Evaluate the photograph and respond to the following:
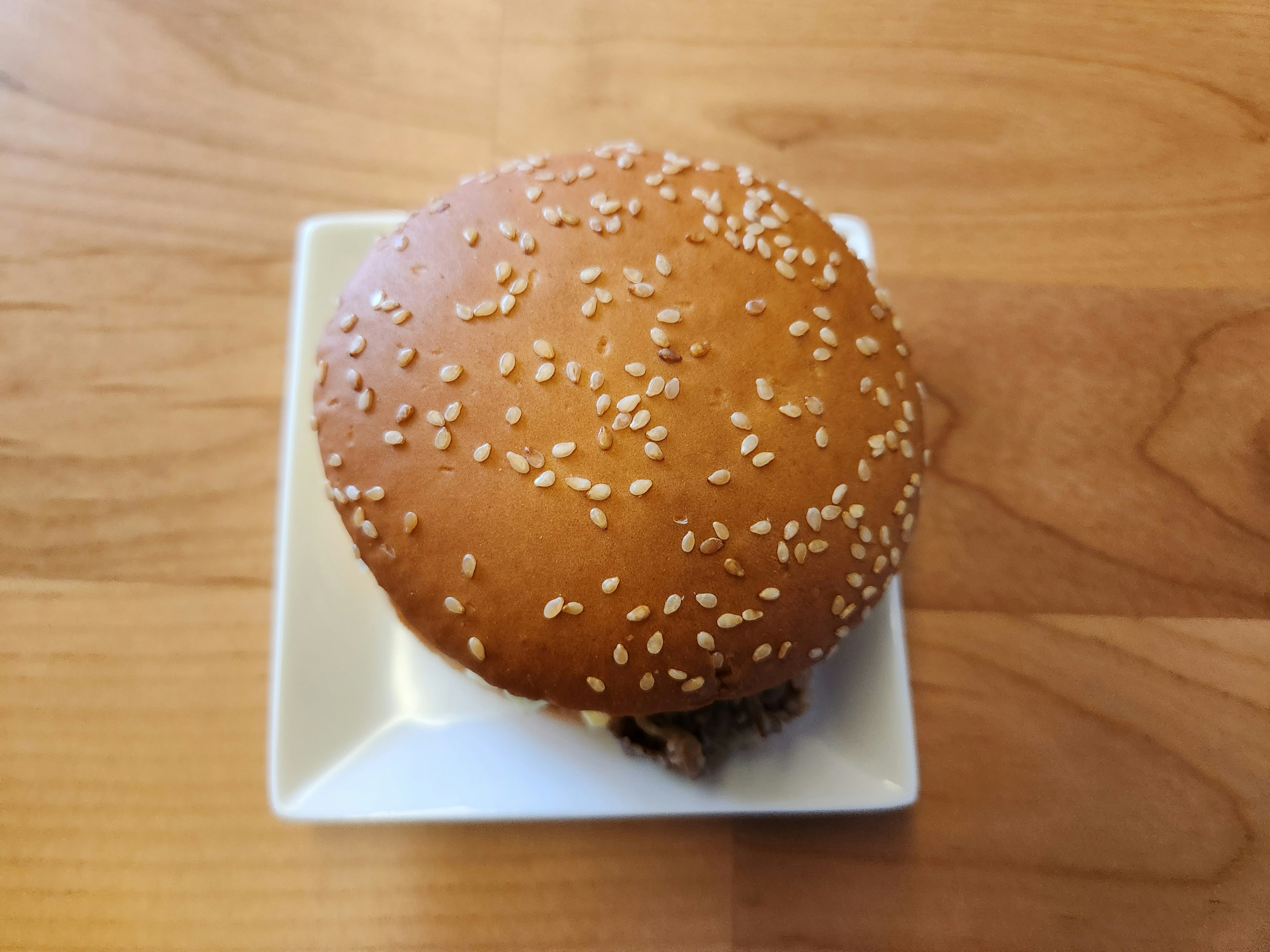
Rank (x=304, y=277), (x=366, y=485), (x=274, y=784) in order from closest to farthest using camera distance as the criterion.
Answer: (x=366, y=485) → (x=274, y=784) → (x=304, y=277)

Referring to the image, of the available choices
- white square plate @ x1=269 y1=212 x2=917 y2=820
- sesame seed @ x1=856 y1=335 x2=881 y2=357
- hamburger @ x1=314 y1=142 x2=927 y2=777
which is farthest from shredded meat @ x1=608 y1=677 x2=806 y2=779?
sesame seed @ x1=856 y1=335 x2=881 y2=357

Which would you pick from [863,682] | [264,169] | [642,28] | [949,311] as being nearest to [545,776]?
[863,682]

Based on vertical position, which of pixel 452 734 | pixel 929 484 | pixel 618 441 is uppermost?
pixel 618 441

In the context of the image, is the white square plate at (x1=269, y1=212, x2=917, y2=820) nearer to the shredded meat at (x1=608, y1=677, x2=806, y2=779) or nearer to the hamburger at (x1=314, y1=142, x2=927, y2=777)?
the shredded meat at (x1=608, y1=677, x2=806, y2=779)

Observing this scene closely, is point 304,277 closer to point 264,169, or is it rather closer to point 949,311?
point 264,169

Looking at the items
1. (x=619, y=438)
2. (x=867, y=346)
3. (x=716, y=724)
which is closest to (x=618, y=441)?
(x=619, y=438)

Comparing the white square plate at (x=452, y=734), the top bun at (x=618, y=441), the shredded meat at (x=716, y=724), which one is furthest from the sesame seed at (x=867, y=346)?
the shredded meat at (x=716, y=724)

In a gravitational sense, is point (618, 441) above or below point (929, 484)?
above

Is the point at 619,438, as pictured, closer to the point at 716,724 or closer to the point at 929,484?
the point at 716,724
